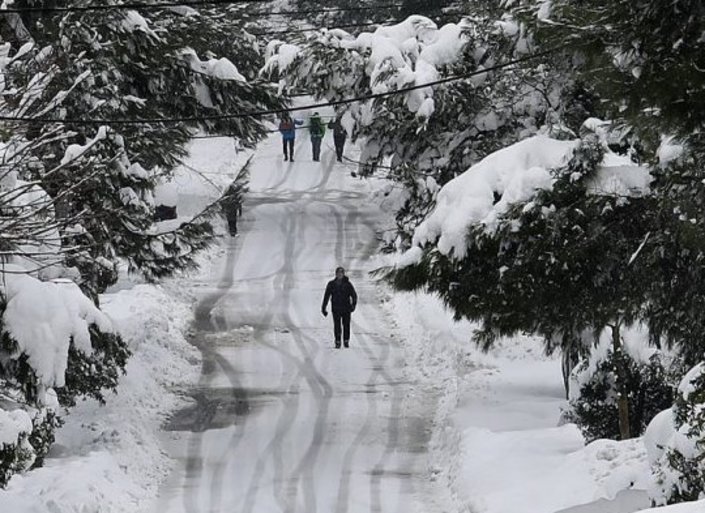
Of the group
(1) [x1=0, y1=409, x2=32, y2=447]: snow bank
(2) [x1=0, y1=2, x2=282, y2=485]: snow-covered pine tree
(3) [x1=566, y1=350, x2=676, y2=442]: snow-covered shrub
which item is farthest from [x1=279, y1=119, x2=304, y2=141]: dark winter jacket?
(1) [x1=0, y1=409, x2=32, y2=447]: snow bank

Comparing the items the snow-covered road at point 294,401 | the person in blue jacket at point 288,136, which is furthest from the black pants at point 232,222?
the person in blue jacket at point 288,136

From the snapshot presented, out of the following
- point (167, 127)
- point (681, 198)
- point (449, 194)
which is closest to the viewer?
point (681, 198)

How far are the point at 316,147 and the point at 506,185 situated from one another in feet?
110

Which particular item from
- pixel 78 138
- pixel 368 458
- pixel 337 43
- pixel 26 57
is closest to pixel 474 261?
pixel 368 458

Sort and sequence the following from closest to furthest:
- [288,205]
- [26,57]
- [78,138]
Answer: [26,57] < [78,138] < [288,205]

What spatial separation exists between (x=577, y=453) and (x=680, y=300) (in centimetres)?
287

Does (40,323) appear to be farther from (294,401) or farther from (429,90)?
(429,90)

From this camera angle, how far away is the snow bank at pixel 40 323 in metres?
10.7

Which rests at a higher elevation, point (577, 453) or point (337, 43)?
point (337, 43)

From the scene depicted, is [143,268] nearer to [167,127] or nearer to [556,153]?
[167,127]

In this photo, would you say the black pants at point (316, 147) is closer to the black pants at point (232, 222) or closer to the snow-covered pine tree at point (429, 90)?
the black pants at point (232, 222)

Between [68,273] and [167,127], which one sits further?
[167,127]

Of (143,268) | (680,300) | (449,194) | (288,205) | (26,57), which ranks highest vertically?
(26,57)

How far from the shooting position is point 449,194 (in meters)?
11.8
